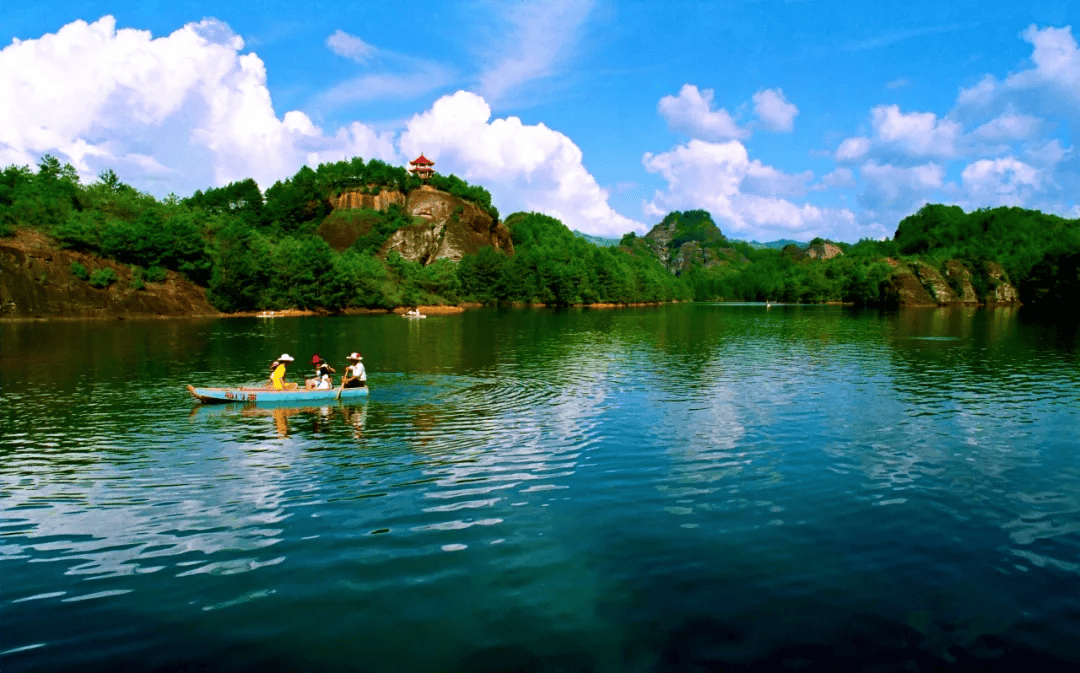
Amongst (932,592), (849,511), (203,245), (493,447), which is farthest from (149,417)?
(203,245)

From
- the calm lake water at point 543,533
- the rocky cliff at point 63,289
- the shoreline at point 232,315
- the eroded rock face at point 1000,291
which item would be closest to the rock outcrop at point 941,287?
the eroded rock face at point 1000,291

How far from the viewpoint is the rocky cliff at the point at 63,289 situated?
4094 inches

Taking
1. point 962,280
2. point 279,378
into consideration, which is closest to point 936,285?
point 962,280

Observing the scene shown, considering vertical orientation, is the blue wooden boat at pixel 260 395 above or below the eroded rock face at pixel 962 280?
below

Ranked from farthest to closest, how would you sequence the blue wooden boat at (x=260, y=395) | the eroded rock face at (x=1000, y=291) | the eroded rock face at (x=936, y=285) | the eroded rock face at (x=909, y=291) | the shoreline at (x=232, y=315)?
the eroded rock face at (x=1000, y=291)
the eroded rock face at (x=936, y=285)
the eroded rock face at (x=909, y=291)
the shoreline at (x=232, y=315)
the blue wooden boat at (x=260, y=395)

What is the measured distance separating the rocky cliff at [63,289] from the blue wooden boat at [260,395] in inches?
3729

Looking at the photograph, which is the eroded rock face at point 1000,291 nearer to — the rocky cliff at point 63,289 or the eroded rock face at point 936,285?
the eroded rock face at point 936,285

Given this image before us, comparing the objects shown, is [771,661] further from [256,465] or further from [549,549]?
[256,465]

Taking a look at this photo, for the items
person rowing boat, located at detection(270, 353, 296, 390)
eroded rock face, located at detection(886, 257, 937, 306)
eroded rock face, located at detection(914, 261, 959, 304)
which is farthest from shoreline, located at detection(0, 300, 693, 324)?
eroded rock face, located at detection(914, 261, 959, 304)

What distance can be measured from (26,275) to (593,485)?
12025cm

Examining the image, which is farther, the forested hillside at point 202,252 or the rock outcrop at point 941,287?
the rock outcrop at point 941,287

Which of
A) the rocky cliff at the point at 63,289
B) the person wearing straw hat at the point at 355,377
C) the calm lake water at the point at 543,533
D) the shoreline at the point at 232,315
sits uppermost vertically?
the rocky cliff at the point at 63,289

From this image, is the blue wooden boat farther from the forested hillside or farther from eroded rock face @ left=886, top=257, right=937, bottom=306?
eroded rock face @ left=886, top=257, right=937, bottom=306

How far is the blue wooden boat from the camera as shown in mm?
32156
